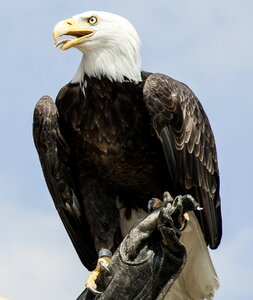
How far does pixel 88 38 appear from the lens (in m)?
10.2

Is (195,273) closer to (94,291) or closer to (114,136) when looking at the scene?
(114,136)

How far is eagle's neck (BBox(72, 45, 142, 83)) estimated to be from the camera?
33.7 ft

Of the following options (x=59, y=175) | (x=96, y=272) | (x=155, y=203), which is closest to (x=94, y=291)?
(x=96, y=272)

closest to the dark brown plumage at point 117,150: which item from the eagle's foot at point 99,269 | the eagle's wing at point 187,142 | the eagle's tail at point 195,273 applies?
the eagle's wing at point 187,142

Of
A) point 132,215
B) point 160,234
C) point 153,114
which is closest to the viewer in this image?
point 160,234

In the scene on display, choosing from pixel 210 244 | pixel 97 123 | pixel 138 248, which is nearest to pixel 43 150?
pixel 97 123

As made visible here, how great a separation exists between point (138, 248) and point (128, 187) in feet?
8.56

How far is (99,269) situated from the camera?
9.47 metres

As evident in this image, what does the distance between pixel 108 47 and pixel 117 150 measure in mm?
755

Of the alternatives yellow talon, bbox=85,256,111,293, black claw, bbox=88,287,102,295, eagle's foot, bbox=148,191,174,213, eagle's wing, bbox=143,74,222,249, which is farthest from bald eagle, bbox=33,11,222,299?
black claw, bbox=88,287,102,295

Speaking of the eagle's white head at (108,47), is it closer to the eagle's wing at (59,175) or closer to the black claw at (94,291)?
the eagle's wing at (59,175)

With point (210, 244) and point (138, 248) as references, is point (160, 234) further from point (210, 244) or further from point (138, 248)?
point (210, 244)

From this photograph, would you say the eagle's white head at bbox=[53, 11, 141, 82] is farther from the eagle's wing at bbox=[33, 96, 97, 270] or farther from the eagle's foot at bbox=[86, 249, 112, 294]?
the eagle's foot at bbox=[86, 249, 112, 294]

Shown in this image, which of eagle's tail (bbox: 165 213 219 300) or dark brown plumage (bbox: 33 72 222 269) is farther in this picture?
eagle's tail (bbox: 165 213 219 300)
